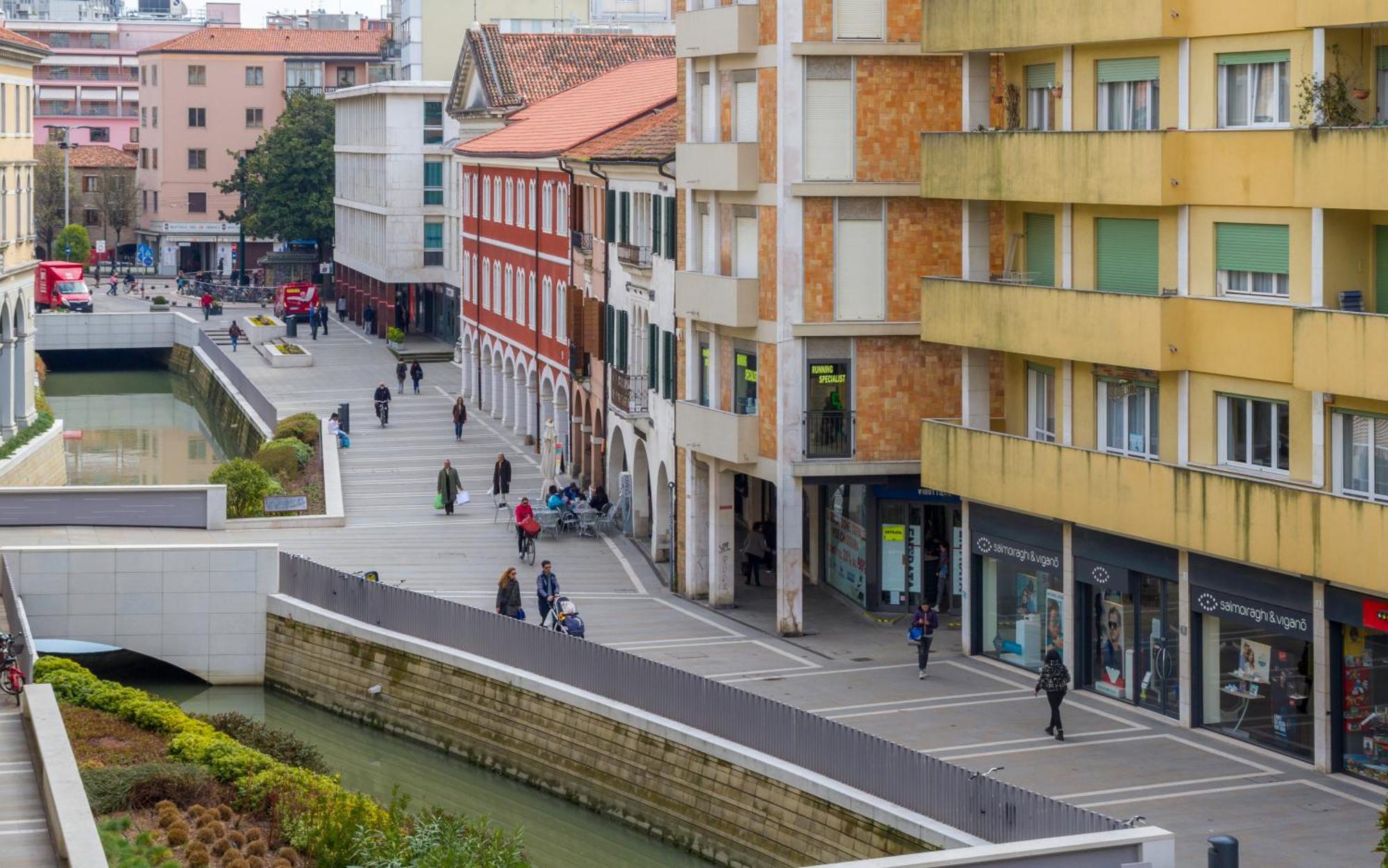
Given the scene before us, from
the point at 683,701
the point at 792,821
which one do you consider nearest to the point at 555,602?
the point at 683,701

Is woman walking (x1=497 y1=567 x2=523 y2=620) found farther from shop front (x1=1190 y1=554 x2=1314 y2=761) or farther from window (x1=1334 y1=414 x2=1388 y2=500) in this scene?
window (x1=1334 y1=414 x2=1388 y2=500)

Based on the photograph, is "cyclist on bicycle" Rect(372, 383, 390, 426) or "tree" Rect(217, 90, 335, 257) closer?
"cyclist on bicycle" Rect(372, 383, 390, 426)

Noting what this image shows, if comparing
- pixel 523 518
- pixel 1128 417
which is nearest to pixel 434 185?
pixel 523 518

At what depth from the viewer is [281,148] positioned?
435ft

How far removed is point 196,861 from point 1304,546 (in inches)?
564

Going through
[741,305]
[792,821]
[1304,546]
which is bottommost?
[792,821]

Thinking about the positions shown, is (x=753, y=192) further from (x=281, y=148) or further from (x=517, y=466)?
(x=281, y=148)

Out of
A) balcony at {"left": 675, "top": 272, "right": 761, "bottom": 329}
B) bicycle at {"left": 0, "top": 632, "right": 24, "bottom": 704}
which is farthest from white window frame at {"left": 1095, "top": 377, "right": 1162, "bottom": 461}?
bicycle at {"left": 0, "top": 632, "right": 24, "bottom": 704}

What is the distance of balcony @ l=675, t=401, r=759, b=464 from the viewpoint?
142 feet

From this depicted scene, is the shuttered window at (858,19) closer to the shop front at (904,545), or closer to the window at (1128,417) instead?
the shop front at (904,545)

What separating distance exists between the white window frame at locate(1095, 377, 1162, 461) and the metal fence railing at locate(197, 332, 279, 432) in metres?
41.4

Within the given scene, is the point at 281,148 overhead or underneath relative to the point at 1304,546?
overhead

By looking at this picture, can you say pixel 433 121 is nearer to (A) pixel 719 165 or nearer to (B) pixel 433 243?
(B) pixel 433 243

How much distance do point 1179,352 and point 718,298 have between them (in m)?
11.6
